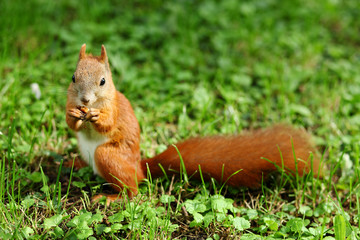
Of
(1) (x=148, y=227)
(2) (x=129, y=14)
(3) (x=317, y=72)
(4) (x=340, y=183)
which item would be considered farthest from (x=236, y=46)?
(1) (x=148, y=227)

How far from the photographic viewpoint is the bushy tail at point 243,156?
204 cm

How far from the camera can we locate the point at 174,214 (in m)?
2.00

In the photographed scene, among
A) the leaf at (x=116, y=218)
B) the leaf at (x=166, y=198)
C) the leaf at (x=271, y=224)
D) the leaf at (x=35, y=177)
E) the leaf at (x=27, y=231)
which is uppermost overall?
the leaf at (x=35, y=177)

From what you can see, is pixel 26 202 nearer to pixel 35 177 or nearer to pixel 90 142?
pixel 35 177

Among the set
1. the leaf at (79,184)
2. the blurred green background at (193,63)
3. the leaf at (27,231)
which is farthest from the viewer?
the blurred green background at (193,63)

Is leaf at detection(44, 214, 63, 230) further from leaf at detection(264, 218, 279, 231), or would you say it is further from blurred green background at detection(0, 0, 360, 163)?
leaf at detection(264, 218, 279, 231)

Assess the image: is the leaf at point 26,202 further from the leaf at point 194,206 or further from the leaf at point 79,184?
the leaf at point 194,206

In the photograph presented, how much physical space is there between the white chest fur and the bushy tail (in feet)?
0.84

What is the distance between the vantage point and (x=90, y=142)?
202 centimetres

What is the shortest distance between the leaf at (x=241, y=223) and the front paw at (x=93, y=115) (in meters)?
0.79

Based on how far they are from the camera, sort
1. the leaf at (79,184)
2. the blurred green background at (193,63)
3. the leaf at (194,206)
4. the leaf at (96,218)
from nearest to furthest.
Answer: the leaf at (96,218) < the leaf at (194,206) < the leaf at (79,184) < the blurred green background at (193,63)

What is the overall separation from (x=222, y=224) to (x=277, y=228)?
26 centimetres

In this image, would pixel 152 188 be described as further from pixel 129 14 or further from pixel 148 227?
pixel 129 14

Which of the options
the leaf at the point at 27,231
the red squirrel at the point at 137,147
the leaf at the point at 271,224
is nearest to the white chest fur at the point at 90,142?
the red squirrel at the point at 137,147
